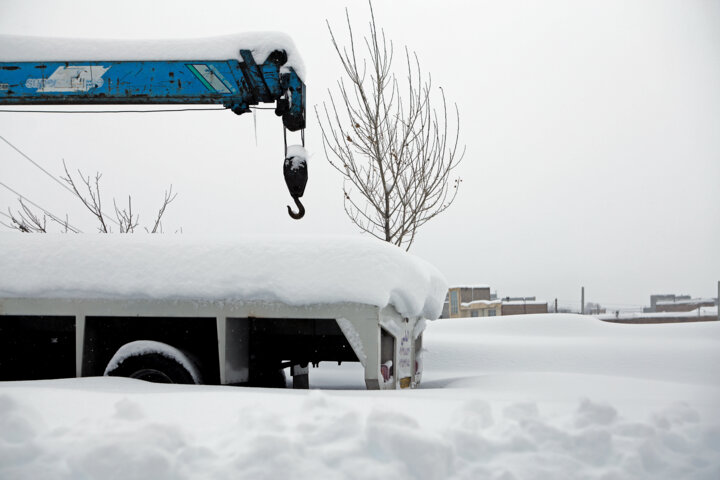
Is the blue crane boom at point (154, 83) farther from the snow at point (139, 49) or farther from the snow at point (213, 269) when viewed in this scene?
the snow at point (213, 269)

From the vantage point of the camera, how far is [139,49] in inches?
209

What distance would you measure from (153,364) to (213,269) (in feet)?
2.76

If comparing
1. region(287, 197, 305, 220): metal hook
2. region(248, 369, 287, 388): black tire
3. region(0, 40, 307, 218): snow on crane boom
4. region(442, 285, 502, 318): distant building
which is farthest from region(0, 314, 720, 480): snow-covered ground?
region(442, 285, 502, 318): distant building

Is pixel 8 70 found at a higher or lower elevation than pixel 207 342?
higher

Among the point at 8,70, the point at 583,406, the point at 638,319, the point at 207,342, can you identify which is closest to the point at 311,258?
the point at 207,342

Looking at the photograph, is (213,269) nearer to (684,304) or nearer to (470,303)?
(470,303)

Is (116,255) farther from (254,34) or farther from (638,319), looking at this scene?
(638,319)

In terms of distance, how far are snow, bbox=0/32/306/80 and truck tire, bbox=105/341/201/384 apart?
248cm

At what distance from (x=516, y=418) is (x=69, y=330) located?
11.7 ft

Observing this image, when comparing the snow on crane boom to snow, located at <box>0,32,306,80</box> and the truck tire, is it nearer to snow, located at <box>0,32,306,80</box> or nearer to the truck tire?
snow, located at <box>0,32,306,80</box>

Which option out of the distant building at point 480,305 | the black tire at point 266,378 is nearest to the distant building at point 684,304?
the distant building at point 480,305

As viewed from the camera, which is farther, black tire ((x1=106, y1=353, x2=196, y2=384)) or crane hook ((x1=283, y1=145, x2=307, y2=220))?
crane hook ((x1=283, y1=145, x2=307, y2=220))

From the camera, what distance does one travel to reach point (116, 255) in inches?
173

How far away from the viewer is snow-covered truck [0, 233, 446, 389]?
411 centimetres
